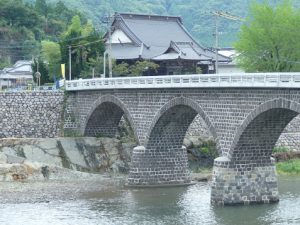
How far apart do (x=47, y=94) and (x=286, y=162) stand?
67.8 feet

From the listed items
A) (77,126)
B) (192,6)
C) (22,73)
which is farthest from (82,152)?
(192,6)

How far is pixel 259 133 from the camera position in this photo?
4484 cm

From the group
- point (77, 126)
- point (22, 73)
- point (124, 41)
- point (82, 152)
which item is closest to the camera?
point (82, 152)

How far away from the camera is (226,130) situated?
46.0m

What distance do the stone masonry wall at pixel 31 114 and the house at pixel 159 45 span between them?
26.7 ft

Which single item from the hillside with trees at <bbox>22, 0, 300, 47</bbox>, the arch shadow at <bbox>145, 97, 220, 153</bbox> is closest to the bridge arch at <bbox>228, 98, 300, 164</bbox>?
the arch shadow at <bbox>145, 97, 220, 153</bbox>

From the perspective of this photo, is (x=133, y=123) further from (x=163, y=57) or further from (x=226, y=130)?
(x=163, y=57)

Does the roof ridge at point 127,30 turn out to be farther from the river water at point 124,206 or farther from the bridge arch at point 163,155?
the river water at point 124,206

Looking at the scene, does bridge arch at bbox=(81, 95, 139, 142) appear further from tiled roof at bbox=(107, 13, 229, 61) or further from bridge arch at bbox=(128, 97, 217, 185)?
tiled roof at bbox=(107, 13, 229, 61)

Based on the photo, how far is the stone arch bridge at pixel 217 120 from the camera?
4297cm

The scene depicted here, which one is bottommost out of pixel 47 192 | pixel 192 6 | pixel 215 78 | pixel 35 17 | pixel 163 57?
pixel 47 192

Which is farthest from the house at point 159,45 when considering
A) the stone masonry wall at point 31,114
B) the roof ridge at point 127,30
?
the stone masonry wall at point 31,114

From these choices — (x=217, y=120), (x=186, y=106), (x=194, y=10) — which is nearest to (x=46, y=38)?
(x=186, y=106)

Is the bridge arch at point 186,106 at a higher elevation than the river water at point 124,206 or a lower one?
higher
